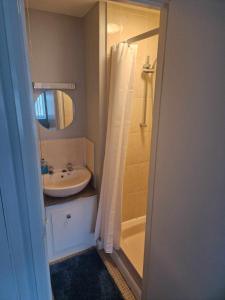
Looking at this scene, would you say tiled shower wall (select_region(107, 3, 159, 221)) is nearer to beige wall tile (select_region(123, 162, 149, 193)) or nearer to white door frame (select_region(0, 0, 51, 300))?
beige wall tile (select_region(123, 162, 149, 193))

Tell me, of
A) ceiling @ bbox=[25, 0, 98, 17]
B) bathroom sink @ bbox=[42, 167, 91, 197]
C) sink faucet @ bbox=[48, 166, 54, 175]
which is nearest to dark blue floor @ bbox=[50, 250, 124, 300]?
bathroom sink @ bbox=[42, 167, 91, 197]

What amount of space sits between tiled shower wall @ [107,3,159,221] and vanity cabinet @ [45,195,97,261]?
1.61 feet

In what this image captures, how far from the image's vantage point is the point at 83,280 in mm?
1872

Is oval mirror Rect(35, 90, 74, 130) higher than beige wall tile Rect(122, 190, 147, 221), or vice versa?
oval mirror Rect(35, 90, 74, 130)

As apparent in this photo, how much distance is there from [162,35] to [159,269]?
55.6 inches

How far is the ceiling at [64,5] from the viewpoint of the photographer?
166 cm

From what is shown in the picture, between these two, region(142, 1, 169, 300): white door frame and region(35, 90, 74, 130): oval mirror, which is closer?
region(142, 1, 169, 300): white door frame

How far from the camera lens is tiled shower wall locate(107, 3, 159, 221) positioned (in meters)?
1.81

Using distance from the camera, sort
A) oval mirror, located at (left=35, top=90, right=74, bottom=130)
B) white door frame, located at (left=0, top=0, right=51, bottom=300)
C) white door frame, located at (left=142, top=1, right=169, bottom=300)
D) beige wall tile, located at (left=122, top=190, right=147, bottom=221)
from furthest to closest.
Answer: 1. beige wall tile, located at (left=122, top=190, right=147, bottom=221)
2. oval mirror, located at (left=35, top=90, right=74, bottom=130)
3. white door frame, located at (left=142, top=1, right=169, bottom=300)
4. white door frame, located at (left=0, top=0, right=51, bottom=300)

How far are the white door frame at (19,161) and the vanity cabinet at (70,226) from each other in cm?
136

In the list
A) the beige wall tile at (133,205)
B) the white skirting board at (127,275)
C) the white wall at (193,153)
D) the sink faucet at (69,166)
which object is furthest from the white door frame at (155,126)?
the sink faucet at (69,166)

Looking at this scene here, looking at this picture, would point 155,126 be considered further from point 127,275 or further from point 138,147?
point 127,275

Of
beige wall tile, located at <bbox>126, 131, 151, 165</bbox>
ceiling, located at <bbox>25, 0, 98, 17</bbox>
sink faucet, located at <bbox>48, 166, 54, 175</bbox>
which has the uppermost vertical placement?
ceiling, located at <bbox>25, 0, 98, 17</bbox>

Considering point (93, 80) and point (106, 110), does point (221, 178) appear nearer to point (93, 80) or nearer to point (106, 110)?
point (106, 110)
